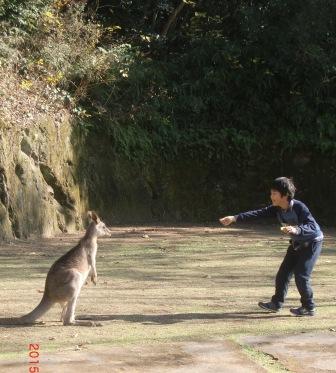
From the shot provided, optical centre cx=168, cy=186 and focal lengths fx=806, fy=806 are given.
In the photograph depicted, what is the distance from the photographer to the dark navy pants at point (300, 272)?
28.3 ft

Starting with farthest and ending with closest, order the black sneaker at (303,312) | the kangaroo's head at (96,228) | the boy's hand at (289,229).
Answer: the kangaroo's head at (96,228), the black sneaker at (303,312), the boy's hand at (289,229)

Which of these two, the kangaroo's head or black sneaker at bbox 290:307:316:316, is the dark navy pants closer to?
black sneaker at bbox 290:307:316:316

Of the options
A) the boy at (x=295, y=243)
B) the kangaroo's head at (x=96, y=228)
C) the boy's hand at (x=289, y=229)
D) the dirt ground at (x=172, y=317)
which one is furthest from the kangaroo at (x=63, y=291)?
the boy's hand at (x=289, y=229)

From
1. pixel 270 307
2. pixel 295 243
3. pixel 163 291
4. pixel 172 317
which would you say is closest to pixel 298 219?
pixel 295 243

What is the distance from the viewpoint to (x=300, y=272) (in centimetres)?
871

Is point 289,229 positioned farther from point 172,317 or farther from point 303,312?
point 172,317

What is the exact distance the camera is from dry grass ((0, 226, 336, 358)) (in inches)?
297

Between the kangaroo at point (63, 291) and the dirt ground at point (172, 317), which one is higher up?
the kangaroo at point (63, 291)

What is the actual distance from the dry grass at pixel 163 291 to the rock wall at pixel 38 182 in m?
0.68

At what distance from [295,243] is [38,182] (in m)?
10.1

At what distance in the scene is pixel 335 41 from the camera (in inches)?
901

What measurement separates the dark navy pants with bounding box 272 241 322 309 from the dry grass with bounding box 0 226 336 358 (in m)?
0.21

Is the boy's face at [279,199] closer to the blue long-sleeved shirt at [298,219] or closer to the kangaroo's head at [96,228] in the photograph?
the blue long-sleeved shirt at [298,219]

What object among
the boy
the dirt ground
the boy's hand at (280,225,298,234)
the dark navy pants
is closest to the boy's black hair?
the boy
